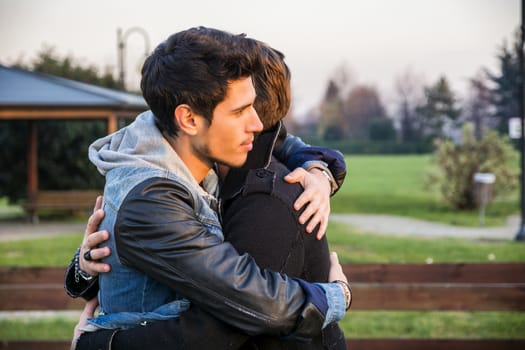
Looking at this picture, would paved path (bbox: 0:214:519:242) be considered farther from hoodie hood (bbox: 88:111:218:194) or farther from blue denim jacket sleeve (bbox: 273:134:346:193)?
hoodie hood (bbox: 88:111:218:194)

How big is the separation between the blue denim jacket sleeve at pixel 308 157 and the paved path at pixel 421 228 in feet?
39.2

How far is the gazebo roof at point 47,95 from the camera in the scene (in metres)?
17.3

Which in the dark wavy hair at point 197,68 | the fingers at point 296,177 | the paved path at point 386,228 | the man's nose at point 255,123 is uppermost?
the dark wavy hair at point 197,68

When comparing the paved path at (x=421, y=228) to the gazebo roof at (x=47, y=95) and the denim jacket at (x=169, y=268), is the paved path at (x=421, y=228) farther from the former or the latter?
the denim jacket at (x=169, y=268)

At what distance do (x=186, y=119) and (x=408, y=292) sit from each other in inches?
111

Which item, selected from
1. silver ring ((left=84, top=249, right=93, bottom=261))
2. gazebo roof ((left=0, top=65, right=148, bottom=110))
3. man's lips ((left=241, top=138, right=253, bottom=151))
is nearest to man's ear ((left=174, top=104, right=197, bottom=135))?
man's lips ((left=241, top=138, right=253, bottom=151))

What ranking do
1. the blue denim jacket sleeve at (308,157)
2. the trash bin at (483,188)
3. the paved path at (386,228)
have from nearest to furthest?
the blue denim jacket sleeve at (308,157)
the paved path at (386,228)
the trash bin at (483,188)

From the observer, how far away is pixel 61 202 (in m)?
18.1

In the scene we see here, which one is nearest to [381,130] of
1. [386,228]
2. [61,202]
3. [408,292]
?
[61,202]

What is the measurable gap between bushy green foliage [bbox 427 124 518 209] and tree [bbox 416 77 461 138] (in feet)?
172

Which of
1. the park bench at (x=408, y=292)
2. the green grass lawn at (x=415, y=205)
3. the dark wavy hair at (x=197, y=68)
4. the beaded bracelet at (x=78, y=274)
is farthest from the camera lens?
the green grass lawn at (x=415, y=205)

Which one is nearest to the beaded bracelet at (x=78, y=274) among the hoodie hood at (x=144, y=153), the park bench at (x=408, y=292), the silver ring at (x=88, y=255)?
the silver ring at (x=88, y=255)

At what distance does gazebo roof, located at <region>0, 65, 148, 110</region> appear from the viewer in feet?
56.9

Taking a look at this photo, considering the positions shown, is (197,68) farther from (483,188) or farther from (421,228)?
(483,188)
